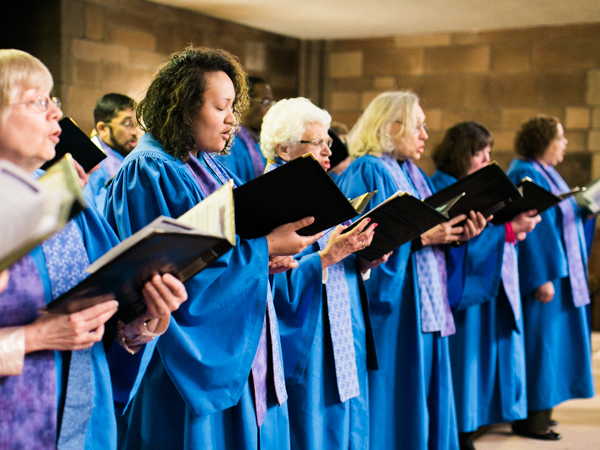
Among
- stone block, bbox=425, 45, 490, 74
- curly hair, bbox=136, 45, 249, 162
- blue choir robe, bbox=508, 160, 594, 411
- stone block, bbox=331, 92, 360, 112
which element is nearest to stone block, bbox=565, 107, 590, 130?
stone block, bbox=425, 45, 490, 74

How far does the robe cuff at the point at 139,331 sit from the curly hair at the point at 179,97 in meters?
0.58

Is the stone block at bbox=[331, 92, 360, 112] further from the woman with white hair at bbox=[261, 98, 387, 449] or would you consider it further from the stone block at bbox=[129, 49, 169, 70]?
the woman with white hair at bbox=[261, 98, 387, 449]

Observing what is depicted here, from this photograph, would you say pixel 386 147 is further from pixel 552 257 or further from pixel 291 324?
pixel 552 257

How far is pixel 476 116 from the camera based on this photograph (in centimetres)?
800

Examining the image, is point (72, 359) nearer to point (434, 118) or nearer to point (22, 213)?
point (22, 213)

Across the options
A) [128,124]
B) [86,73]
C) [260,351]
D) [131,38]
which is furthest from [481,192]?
[131,38]

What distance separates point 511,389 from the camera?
13.7 feet

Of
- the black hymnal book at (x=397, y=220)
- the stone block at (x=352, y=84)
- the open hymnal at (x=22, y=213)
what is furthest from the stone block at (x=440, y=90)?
the open hymnal at (x=22, y=213)

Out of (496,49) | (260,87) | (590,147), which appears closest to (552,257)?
(260,87)

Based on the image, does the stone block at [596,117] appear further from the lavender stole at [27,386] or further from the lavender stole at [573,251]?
the lavender stole at [27,386]

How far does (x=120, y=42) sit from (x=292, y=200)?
491 centimetres

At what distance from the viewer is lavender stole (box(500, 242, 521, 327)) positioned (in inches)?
161

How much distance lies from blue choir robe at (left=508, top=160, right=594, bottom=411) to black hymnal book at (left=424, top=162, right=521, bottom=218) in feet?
3.71

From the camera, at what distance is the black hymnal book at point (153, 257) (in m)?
1.26
